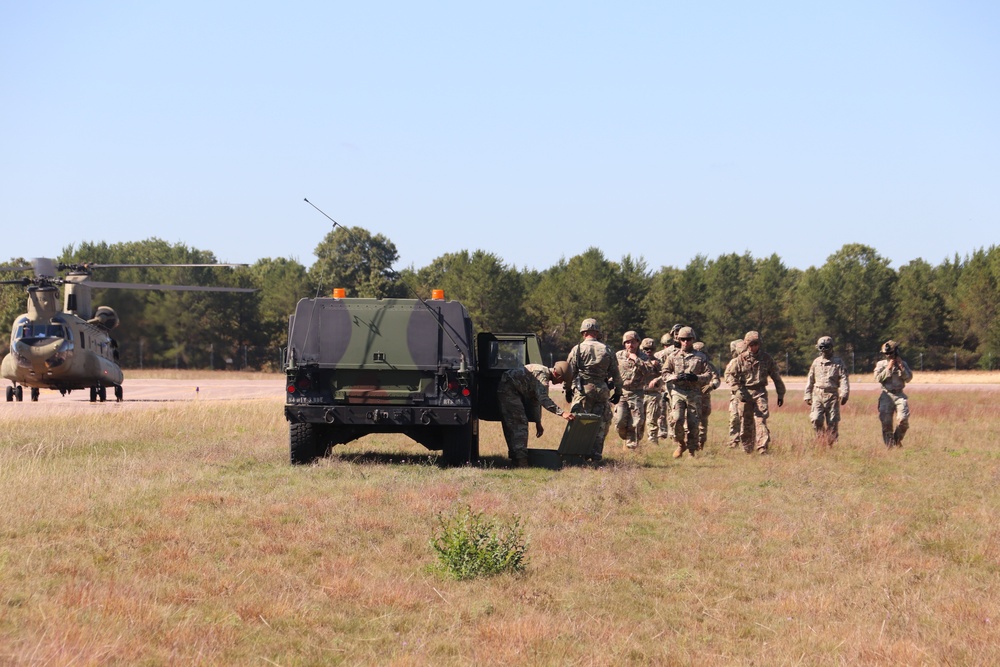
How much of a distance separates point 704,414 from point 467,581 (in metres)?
9.69

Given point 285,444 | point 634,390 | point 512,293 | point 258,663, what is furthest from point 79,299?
point 512,293

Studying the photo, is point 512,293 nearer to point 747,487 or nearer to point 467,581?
point 747,487

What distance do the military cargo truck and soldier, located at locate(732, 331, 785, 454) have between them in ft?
15.8

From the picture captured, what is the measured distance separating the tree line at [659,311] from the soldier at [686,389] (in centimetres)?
5140

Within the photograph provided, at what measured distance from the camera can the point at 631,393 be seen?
17.4 m

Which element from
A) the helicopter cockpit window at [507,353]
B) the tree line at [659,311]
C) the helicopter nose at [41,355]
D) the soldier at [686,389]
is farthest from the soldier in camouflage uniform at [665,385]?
the tree line at [659,311]

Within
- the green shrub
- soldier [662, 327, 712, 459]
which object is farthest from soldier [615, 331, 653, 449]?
the green shrub

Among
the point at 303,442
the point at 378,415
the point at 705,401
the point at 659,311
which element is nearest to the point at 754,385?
the point at 705,401

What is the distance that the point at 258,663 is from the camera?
521 cm

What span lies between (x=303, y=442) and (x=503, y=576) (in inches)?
264

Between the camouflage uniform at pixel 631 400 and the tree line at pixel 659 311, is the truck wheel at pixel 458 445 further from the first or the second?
the tree line at pixel 659 311

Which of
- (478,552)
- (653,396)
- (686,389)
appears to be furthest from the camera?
(653,396)

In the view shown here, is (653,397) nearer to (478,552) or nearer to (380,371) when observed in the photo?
(380,371)

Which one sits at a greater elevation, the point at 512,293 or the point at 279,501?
the point at 512,293
